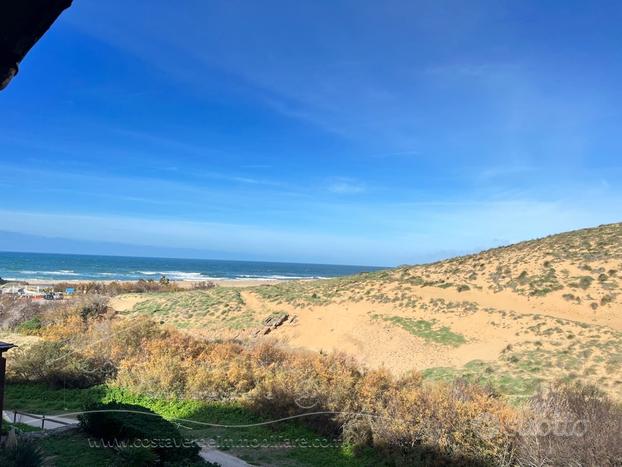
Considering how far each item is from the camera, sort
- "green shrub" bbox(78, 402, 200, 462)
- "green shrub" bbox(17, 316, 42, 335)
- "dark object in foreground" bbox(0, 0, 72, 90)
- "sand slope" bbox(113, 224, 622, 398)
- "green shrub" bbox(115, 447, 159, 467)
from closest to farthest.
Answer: "dark object in foreground" bbox(0, 0, 72, 90) < "green shrub" bbox(115, 447, 159, 467) < "green shrub" bbox(78, 402, 200, 462) < "sand slope" bbox(113, 224, 622, 398) < "green shrub" bbox(17, 316, 42, 335)

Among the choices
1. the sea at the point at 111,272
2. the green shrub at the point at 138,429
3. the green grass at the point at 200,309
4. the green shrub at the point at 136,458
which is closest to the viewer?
the green shrub at the point at 136,458

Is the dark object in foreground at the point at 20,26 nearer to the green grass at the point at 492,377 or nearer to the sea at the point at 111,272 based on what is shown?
the green grass at the point at 492,377

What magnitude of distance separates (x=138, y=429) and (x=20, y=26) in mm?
7809

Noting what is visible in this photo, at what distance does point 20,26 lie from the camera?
188cm

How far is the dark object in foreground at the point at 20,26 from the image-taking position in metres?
1.80

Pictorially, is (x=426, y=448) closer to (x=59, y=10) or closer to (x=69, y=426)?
(x=69, y=426)

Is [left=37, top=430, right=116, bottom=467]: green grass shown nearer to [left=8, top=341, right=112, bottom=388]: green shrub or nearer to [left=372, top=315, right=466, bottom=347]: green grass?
[left=8, top=341, right=112, bottom=388]: green shrub

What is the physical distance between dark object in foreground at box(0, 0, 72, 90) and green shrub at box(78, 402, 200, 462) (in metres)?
7.06

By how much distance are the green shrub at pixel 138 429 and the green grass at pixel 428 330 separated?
1493 centimetres

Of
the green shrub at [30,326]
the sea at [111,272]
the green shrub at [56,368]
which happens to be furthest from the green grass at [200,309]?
the sea at [111,272]

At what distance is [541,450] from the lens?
25.7 feet

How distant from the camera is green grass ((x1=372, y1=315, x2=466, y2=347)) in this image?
68.3 ft

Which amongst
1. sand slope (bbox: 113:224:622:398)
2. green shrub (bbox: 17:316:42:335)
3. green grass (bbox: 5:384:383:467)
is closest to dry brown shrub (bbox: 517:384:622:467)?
green grass (bbox: 5:384:383:467)

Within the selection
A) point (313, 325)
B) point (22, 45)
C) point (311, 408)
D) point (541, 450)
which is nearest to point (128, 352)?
point (311, 408)
